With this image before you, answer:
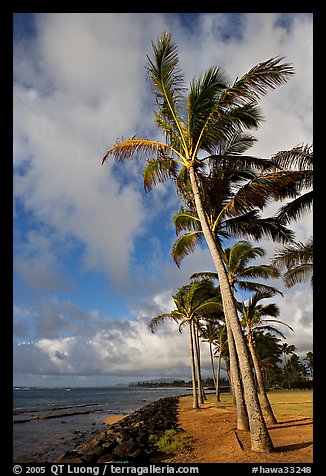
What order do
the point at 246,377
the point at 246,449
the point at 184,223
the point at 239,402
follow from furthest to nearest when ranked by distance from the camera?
the point at 184,223 → the point at 239,402 → the point at 246,377 → the point at 246,449

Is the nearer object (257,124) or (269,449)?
(269,449)

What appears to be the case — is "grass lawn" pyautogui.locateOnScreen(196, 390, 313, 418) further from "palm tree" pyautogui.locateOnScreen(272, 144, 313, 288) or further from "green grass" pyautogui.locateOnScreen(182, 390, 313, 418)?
"palm tree" pyautogui.locateOnScreen(272, 144, 313, 288)

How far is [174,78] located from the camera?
10102 millimetres

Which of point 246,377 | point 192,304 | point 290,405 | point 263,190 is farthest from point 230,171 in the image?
point 290,405

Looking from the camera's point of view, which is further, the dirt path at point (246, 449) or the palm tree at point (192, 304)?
the palm tree at point (192, 304)

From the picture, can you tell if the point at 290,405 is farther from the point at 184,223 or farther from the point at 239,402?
the point at 184,223

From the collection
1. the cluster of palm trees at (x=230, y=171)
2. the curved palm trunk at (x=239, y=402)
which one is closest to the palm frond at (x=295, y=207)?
the cluster of palm trees at (x=230, y=171)

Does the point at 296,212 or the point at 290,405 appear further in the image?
the point at 290,405

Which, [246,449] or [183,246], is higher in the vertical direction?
[183,246]

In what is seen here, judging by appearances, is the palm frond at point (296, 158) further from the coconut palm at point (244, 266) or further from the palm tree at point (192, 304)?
the palm tree at point (192, 304)
